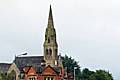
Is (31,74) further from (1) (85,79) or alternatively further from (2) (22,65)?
(1) (85,79)

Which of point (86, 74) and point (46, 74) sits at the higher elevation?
point (86, 74)

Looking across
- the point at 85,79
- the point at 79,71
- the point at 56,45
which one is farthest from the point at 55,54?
the point at 79,71

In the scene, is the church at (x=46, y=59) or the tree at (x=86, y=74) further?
the tree at (x=86, y=74)

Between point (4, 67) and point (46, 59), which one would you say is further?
point (4, 67)

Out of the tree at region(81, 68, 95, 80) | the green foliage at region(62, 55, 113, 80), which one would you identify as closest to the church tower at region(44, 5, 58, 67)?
the tree at region(81, 68, 95, 80)

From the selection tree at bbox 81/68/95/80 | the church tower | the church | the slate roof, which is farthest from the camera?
tree at bbox 81/68/95/80

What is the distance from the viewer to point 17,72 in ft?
402

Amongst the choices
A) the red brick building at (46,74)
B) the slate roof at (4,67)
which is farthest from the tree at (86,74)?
the red brick building at (46,74)

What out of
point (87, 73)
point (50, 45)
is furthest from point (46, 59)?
point (87, 73)

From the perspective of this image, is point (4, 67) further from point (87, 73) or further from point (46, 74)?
point (46, 74)

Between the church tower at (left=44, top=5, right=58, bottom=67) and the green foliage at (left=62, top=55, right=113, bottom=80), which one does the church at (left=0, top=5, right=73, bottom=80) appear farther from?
the green foliage at (left=62, top=55, right=113, bottom=80)

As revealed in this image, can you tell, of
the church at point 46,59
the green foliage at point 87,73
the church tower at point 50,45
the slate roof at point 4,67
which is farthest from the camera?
the church tower at point 50,45

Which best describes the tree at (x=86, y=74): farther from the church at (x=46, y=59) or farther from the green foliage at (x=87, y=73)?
the church at (x=46, y=59)

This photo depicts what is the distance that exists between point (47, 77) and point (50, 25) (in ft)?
115
